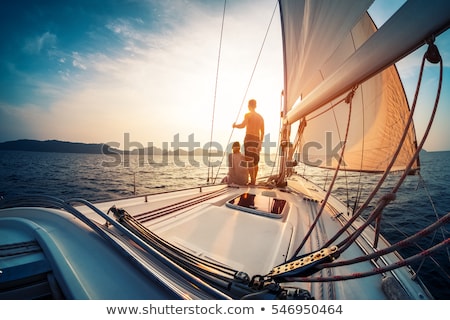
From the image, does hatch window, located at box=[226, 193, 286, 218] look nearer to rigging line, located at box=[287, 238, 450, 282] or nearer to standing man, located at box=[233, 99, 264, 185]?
rigging line, located at box=[287, 238, 450, 282]

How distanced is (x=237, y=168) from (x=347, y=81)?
11.4 feet

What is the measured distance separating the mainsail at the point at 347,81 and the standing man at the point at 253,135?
88cm

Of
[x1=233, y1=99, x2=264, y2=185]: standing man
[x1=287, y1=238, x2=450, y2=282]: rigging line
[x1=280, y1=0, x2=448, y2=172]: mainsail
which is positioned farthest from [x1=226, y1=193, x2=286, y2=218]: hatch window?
[x1=233, y1=99, x2=264, y2=185]: standing man

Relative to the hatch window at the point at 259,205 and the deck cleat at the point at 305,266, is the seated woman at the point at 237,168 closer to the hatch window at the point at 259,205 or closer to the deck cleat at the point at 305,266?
the hatch window at the point at 259,205

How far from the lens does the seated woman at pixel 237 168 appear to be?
4641 mm

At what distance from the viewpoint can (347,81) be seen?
1.33 meters

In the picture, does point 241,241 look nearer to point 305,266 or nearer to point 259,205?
point 305,266

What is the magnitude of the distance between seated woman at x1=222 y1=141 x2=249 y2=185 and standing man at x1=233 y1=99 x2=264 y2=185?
0.24 metres

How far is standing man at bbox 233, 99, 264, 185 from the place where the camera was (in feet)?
16.1

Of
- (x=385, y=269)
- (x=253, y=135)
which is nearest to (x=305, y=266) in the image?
(x=385, y=269)

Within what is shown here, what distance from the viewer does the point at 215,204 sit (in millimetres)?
2797
